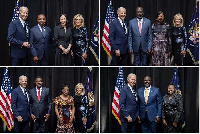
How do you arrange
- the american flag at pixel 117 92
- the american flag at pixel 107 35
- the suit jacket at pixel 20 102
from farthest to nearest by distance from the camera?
the american flag at pixel 107 35 < the american flag at pixel 117 92 < the suit jacket at pixel 20 102

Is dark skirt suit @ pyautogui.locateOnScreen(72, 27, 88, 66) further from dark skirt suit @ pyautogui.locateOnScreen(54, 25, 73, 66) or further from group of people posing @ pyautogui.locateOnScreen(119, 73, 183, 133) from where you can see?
group of people posing @ pyautogui.locateOnScreen(119, 73, 183, 133)

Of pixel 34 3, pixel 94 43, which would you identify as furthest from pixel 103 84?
pixel 34 3

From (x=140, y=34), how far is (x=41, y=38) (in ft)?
5.26

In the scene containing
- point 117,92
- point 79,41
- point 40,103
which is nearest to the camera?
point 40,103

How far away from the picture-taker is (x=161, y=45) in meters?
7.70

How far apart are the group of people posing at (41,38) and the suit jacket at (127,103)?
1042mm

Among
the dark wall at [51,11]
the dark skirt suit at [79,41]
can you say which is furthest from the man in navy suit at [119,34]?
the dark wall at [51,11]

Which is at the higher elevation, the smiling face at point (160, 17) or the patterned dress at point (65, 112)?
the smiling face at point (160, 17)

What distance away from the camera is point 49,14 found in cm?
858

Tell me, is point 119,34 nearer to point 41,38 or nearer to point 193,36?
point 41,38

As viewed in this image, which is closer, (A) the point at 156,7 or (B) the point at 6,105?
(B) the point at 6,105

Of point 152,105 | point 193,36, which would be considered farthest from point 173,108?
point 193,36

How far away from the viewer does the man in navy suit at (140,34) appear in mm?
7445

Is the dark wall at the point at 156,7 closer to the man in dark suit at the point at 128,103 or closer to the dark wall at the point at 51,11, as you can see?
the dark wall at the point at 51,11
